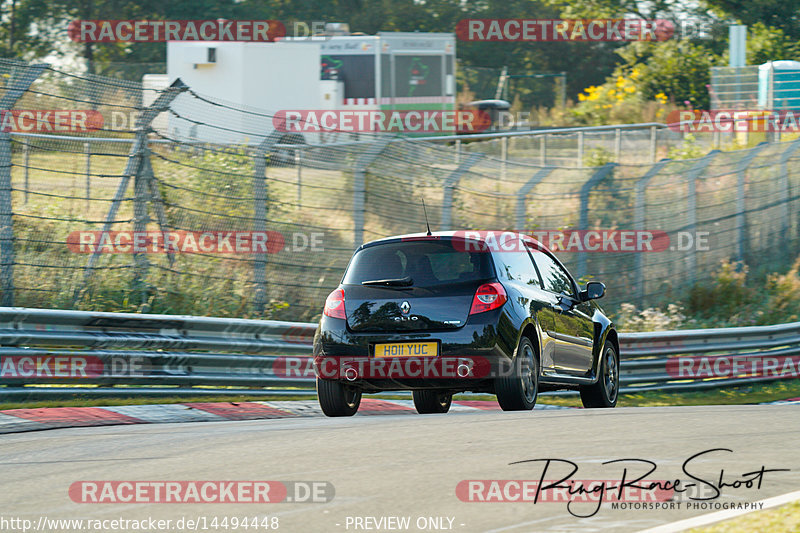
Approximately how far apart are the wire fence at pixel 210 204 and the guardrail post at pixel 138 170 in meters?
0.02

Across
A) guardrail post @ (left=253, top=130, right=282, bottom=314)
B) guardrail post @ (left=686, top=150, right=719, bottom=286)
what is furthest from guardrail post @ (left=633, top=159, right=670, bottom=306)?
guardrail post @ (left=253, top=130, right=282, bottom=314)

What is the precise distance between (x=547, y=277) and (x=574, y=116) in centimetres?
3004

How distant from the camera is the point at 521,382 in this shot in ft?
31.6

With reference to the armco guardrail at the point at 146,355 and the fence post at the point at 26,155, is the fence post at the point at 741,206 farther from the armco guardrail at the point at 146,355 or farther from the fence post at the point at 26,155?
the fence post at the point at 26,155

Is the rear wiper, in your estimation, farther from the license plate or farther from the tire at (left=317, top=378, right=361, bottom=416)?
the tire at (left=317, top=378, right=361, bottom=416)

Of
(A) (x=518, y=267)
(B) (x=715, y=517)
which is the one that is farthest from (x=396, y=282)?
(B) (x=715, y=517)

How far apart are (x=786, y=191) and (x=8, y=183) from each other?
1424cm

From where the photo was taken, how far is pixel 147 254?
13180mm

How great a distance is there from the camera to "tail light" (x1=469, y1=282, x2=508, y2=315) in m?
9.33

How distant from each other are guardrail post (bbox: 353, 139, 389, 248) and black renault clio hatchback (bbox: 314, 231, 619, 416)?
187 inches

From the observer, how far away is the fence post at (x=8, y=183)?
11.4 metres

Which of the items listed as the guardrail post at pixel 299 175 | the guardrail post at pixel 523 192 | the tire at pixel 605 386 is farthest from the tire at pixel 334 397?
the guardrail post at pixel 523 192

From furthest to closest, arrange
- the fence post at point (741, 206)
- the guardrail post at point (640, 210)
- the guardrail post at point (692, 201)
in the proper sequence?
the fence post at point (741, 206)
the guardrail post at point (692, 201)
the guardrail post at point (640, 210)

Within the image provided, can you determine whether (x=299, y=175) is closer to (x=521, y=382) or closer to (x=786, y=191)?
(x=521, y=382)
